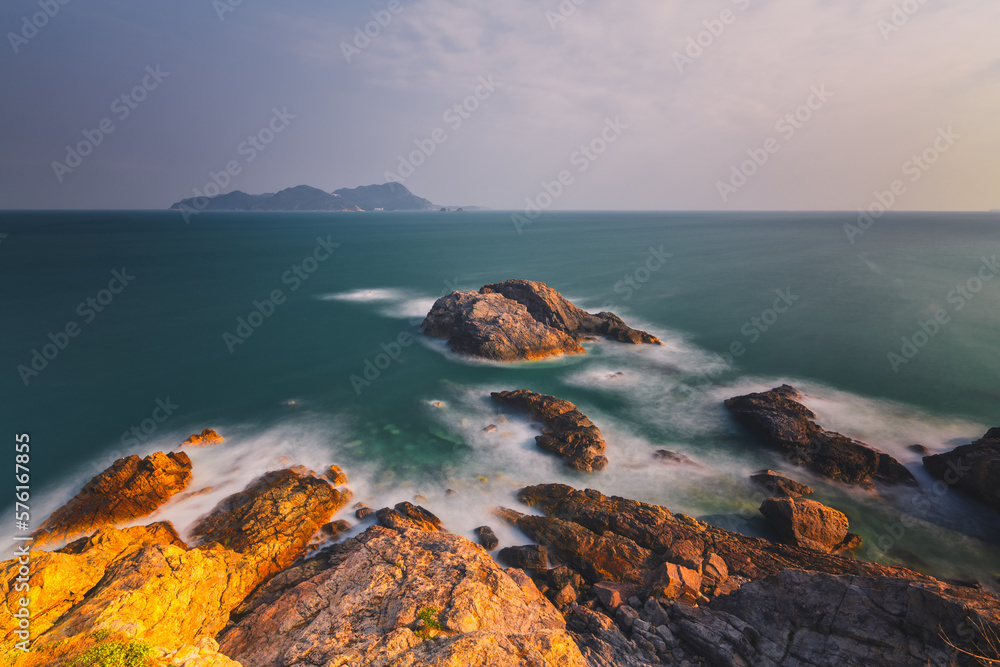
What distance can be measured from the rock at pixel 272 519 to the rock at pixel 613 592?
9.54m

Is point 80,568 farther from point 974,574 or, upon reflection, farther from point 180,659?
point 974,574

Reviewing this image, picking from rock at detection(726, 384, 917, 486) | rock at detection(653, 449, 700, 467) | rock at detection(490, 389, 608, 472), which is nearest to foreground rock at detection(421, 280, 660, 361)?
rock at detection(490, 389, 608, 472)

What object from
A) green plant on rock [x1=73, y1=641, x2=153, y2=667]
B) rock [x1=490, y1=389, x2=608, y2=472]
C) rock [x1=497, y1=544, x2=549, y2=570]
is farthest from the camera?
rock [x1=490, y1=389, x2=608, y2=472]

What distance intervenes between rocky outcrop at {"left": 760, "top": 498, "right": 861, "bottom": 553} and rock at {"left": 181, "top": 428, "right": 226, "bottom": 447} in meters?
24.9

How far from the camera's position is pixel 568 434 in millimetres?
20078

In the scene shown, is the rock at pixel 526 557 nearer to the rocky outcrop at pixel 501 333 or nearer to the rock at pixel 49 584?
the rock at pixel 49 584

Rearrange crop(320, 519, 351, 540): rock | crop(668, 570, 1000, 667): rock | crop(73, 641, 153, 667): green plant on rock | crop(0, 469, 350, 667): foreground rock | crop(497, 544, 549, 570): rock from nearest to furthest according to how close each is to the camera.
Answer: crop(73, 641, 153, 667): green plant on rock < crop(0, 469, 350, 667): foreground rock < crop(668, 570, 1000, 667): rock < crop(497, 544, 549, 570): rock < crop(320, 519, 351, 540): rock

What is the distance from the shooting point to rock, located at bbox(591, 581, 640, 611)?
10.7m

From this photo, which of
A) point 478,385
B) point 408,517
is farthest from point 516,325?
point 408,517

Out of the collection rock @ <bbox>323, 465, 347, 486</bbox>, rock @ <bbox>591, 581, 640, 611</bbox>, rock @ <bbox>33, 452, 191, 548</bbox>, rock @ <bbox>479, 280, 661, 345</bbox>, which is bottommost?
rock @ <bbox>33, 452, 191, 548</bbox>

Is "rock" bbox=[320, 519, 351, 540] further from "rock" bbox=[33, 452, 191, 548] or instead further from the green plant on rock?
the green plant on rock

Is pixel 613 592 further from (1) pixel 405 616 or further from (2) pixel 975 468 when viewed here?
(2) pixel 975 468

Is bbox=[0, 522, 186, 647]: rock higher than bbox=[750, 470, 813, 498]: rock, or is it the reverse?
bbox=[750, 470, 813, 498]: rock

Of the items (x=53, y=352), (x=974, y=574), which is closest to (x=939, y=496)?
(x=974, y=574)
